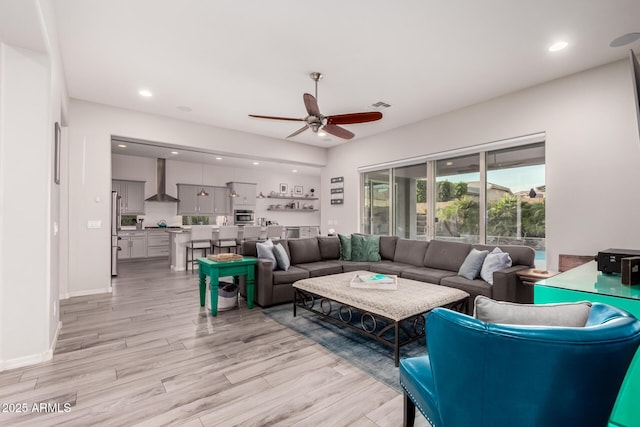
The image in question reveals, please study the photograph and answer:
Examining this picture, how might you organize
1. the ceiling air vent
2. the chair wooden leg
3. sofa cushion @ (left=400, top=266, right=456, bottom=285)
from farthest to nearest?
the ceiling air vent
sofa cushion @ (left=400, top=266, right=456, bottom=285)
the chair wooden leg

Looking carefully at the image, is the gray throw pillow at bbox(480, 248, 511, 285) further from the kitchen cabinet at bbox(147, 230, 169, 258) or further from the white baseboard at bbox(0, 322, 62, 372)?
the kitchen cabinet at bbox(147, 230, 169, 258)

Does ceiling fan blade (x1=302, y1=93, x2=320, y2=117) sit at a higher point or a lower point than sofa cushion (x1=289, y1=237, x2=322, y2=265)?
higher

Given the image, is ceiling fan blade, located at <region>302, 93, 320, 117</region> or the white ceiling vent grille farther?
the white ceiling vent grille

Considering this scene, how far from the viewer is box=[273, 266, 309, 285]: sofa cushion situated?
412 centimetres

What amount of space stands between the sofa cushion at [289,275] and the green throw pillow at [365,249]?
3.98 ft

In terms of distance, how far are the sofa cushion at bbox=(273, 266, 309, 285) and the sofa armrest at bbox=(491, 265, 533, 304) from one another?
239cm

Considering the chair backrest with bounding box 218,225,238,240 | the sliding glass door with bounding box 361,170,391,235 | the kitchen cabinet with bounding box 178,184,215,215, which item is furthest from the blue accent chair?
the kitchen cabinet with bounding box 178,184,215,215

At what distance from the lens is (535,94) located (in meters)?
4.11

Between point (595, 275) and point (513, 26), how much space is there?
2.29m

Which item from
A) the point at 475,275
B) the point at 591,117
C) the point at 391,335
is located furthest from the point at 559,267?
the point at 391,335

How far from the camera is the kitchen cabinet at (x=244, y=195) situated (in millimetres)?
9430

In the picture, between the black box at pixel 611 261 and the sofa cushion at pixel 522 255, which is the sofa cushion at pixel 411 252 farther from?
the black box at pixel 611 261

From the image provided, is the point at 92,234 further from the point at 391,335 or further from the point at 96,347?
the point at 391,335

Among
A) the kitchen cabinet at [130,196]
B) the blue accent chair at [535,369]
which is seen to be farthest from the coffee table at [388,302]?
the kitchen cabinet at [130,196]
